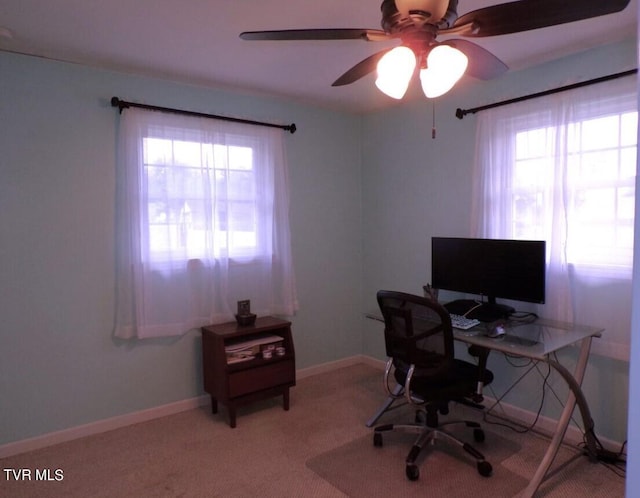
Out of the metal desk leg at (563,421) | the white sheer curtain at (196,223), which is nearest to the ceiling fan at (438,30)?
the metal desk leg at (563,421)

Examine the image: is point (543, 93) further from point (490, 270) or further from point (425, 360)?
point (425, 360)

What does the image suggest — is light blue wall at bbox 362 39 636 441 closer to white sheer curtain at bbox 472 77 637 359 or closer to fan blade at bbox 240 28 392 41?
white sheer curtain at bbox 472 77 637 359

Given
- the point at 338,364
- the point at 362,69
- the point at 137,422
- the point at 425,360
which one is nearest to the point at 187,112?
the point at 362,69

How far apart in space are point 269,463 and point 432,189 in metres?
2.36

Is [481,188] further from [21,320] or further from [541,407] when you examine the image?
[21,320]

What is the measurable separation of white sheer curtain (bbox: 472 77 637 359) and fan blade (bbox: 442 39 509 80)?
3.11 feet

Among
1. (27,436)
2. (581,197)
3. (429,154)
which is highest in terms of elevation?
(429,154)

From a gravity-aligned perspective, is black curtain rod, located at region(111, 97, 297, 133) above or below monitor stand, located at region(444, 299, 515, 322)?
above

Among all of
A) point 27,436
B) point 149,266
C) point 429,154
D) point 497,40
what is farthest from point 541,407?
point 27,436

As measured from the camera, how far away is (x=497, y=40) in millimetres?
2436

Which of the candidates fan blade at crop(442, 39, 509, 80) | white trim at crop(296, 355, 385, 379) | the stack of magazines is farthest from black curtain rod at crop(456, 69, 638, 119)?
white trim at crop(296, 355, 385, 379)

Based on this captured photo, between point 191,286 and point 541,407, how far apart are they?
2562 millimetres

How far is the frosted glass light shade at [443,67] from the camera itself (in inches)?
61.8

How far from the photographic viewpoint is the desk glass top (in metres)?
2.12
